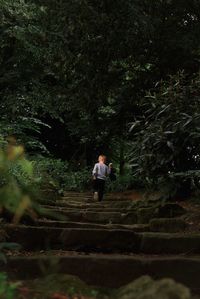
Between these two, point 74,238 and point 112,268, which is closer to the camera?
point 112,268

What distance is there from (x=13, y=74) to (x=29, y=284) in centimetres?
1682

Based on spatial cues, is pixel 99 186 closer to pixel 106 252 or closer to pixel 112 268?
pixel 106 252

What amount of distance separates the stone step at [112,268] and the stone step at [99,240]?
0.36m

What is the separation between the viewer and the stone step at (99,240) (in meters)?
6.72

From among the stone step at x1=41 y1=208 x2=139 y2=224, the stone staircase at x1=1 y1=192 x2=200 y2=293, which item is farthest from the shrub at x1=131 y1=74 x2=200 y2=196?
the stone staircase at x1=1 y1=192 x2=200 y2=293

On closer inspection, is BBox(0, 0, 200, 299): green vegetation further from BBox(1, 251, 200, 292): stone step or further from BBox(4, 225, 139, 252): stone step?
BBox(1, 251, 200, 292): stone step

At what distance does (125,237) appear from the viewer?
715cm

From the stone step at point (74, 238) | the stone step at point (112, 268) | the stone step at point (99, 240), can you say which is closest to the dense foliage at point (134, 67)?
the stone step at point (99, 240)

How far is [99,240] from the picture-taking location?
7035 millimetres

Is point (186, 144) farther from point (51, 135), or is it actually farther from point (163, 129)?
point (51, 135)

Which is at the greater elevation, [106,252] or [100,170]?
[100,170]

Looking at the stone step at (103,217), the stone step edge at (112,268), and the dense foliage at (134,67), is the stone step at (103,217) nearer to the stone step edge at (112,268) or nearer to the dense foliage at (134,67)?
the dense foliage at (134,67)

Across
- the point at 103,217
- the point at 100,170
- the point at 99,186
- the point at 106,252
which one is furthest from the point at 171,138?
the point at 99,186

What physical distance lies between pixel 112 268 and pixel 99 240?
955 millimetres
